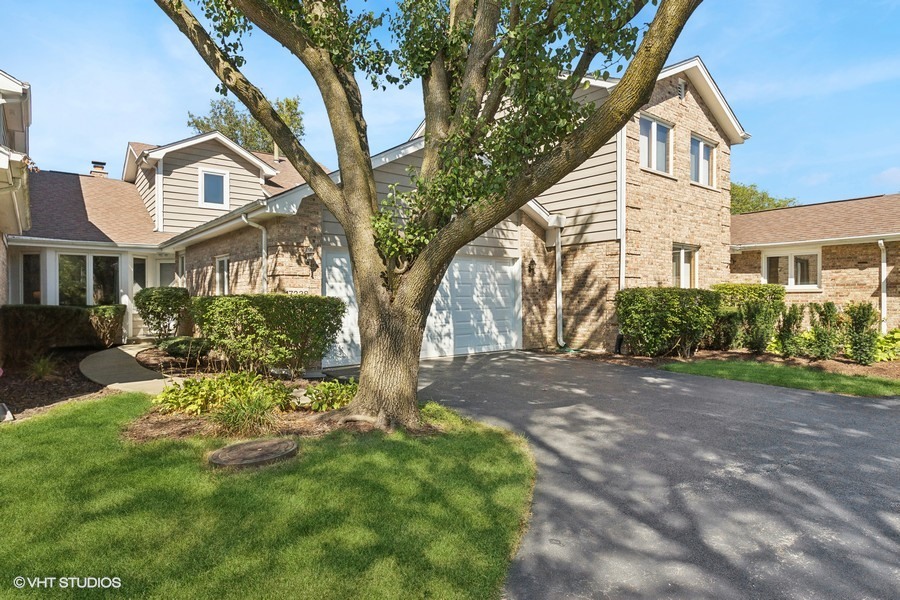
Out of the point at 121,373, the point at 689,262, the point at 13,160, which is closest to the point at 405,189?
the point at 121,373

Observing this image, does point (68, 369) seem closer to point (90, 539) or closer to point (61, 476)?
point (61, 476)

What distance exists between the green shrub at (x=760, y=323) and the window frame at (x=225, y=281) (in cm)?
1206

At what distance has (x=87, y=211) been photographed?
14.7 meters

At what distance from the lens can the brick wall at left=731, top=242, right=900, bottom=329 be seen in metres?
13.0

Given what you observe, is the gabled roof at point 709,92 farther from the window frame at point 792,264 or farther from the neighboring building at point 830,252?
the window frame at point 792,264

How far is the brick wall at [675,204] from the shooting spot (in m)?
11.8

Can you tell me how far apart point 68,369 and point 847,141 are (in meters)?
30.9

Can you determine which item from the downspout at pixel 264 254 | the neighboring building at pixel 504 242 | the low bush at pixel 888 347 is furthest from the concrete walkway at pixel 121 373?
the low bush at pixel 888 347

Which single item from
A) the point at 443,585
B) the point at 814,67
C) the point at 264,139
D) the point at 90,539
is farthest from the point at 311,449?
the point at 264,139

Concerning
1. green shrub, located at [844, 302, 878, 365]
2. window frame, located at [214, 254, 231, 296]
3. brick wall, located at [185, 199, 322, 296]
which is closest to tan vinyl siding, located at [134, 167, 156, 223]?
window frame, located at [214, 254, 231, 296]

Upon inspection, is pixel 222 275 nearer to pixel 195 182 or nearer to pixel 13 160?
pixel 195 182

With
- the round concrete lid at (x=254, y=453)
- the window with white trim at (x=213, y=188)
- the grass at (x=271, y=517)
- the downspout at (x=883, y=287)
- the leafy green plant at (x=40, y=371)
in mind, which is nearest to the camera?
the grass at (x=271, y=517)

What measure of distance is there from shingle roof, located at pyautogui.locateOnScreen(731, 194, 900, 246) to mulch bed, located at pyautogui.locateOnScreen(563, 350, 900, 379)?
5.20m

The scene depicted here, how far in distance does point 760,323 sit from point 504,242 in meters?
6.12
